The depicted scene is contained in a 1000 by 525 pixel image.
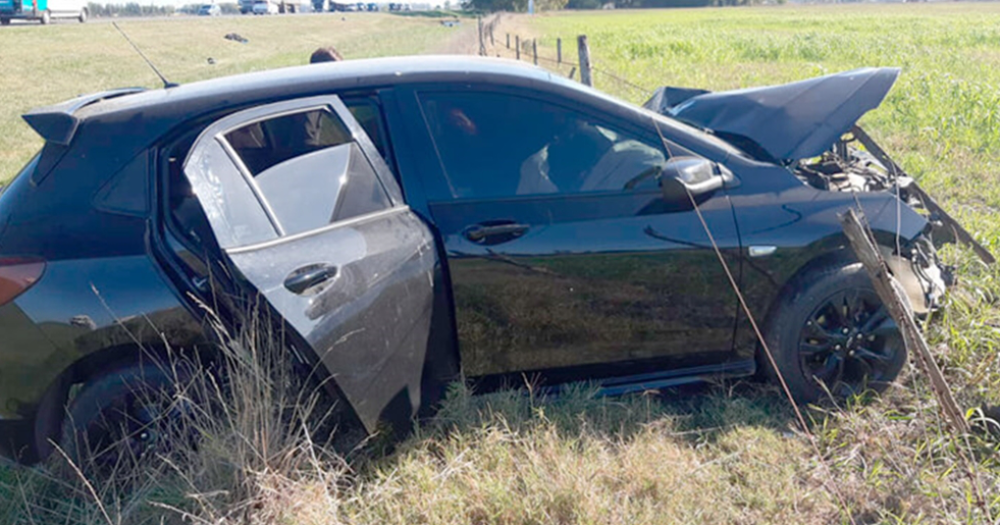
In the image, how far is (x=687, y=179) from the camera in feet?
10.6

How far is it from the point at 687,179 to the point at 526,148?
2.33 ft

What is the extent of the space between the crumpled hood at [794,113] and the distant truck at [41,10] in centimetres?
3934

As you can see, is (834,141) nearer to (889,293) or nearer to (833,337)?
(833,337)

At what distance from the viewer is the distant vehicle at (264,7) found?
65.9 m

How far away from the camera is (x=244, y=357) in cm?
265

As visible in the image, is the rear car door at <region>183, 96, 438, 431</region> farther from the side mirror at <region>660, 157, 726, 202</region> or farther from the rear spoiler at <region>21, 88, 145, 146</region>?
the side mirror at <region>660, 157, 726, 202</region>

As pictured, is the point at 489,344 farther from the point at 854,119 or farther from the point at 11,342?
the point at 854,119

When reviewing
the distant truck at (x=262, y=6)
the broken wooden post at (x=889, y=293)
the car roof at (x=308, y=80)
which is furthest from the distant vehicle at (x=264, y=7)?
the broken wooden post at (x=889, y=293)

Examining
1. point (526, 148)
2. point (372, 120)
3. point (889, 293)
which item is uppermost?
point (372, 120)

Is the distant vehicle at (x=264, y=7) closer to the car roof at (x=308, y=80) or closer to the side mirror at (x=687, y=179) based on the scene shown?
the car roof at (x=308, y=80)

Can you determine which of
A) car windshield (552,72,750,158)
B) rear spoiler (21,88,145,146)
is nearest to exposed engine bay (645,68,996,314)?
car windshield (552,72,750,158)

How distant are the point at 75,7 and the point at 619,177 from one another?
145 ft

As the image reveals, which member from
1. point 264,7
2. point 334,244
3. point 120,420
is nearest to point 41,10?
point 264,7

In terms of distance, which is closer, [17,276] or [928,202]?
[17,276]
